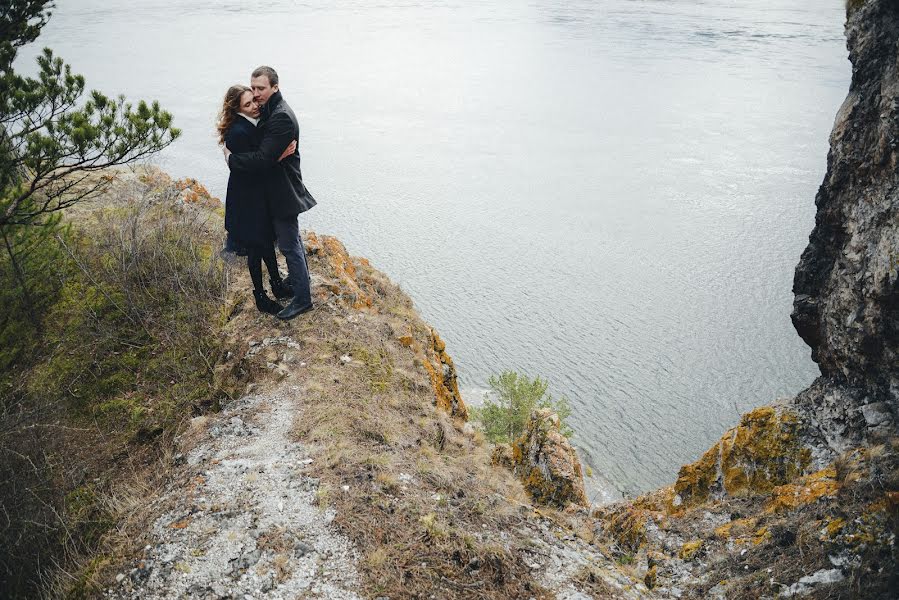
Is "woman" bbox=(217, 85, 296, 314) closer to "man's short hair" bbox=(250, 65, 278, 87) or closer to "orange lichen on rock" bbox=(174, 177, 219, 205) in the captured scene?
"man's short hair" bbox=(250, 65, 278, 87)

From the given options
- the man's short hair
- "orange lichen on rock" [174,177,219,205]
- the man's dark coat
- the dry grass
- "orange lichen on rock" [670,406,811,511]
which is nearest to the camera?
the dry grass

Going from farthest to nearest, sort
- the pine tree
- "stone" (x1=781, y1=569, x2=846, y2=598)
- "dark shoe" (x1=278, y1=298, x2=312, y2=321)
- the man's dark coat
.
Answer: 1. "dark shoe" (x1=278, y1=298, x2=312, y2=321)
2. the pine tree
3. the man's dark coat
4. "stone" (x1=781, y1=569, x2=846, y2=598)

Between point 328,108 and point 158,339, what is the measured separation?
1965 inches

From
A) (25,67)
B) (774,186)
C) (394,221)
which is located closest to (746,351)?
(774,186)

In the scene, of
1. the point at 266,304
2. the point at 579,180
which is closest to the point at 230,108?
the point at 266,304

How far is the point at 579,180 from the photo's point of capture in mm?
44594

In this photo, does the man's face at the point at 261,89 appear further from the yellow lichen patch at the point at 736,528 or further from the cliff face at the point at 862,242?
the cliff face at the point at 862,242

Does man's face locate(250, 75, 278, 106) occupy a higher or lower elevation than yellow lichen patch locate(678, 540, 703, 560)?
higher

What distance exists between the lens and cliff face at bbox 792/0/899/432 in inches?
295

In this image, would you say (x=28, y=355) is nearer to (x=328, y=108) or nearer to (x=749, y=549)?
(x=749, y=549)

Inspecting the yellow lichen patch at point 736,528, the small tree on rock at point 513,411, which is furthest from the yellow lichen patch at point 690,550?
the small tree on rock at point 513,411

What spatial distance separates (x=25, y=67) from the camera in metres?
46.4

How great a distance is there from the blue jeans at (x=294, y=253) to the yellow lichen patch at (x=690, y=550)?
6.05 metres

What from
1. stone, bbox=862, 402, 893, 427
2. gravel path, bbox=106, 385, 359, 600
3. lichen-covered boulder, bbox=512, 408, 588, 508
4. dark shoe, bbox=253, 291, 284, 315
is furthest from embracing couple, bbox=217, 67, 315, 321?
stone, bbox=862, 402, 893, 427
